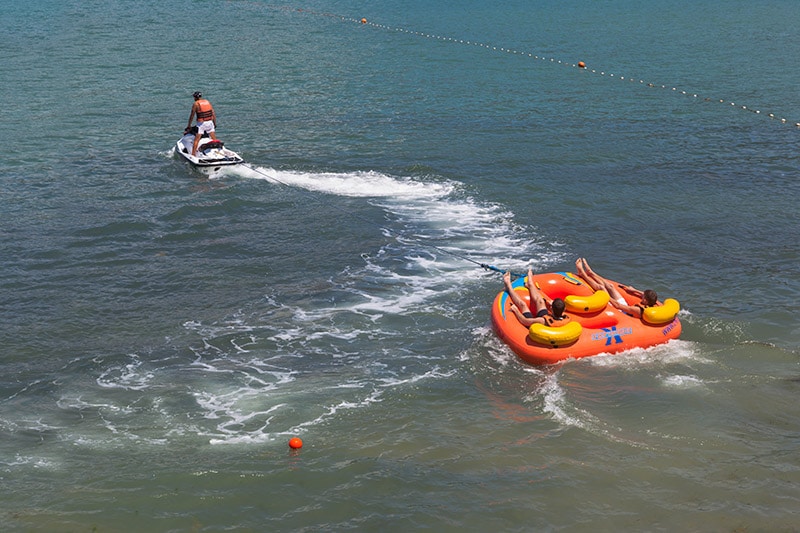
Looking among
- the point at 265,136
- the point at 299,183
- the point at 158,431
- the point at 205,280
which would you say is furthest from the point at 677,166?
the point at 158,431

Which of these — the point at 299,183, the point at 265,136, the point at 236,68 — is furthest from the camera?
the point at 236,68

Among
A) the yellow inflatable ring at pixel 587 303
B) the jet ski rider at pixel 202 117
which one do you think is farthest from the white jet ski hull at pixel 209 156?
the yellow inflatable ring at pixel 587 303

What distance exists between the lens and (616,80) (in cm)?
3819

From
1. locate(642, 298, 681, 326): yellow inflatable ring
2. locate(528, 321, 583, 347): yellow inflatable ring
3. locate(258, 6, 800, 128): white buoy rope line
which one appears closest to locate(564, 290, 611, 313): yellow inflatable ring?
locate(528, 321, 583, 347): yellow inflatable ring

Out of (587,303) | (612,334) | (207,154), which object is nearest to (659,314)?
(612,334)

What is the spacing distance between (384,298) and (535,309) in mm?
3526

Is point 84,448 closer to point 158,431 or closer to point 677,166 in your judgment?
point 158,431

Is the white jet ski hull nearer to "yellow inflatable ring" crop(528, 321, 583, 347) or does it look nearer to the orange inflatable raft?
the orange inflatable raft

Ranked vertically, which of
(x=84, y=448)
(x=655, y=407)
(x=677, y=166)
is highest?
(x=677, y=166)

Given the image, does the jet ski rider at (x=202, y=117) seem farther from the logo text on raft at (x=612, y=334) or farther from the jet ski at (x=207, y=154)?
the logo text on raft at (x=612, y=334)

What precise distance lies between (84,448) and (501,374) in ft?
21.5

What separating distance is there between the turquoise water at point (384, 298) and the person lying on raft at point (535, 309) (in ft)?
2.30

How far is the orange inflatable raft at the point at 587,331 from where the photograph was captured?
14.8 m

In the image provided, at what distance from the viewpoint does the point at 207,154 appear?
83.0 feet
